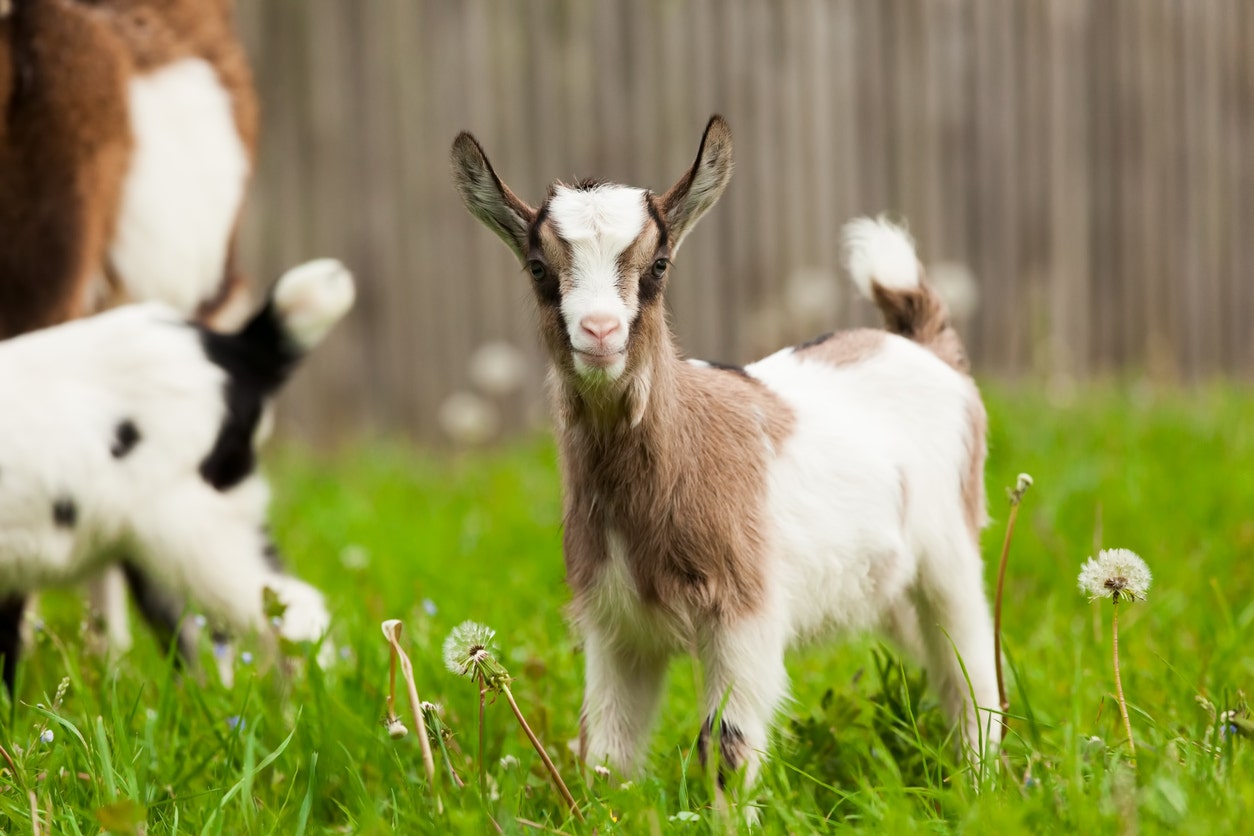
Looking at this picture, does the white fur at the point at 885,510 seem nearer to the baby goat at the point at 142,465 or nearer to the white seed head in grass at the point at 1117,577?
the white seed head in grass at the point at 1117,577

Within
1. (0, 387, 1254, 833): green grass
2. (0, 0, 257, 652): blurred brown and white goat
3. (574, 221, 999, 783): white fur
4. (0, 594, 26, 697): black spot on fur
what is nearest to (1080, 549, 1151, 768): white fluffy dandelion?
(0, 387, 1254, 833): green grass

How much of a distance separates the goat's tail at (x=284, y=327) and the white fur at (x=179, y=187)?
1.41ft

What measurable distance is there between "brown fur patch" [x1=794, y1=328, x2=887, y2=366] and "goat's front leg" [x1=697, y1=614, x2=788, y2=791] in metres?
0.72

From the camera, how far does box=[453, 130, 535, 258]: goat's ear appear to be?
8.06 ft

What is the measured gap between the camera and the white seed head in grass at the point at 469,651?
2273 mm

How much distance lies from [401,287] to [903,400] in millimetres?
4792

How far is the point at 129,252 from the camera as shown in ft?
13.0

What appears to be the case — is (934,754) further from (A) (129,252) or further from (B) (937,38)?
(B) (937,38)

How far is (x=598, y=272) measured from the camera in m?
2.34

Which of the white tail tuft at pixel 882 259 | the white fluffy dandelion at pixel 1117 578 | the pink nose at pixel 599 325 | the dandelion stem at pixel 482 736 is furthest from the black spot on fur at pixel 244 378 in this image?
the white fluffy dandelion at pixel 1117 578

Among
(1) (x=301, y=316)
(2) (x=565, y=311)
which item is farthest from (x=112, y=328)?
(2) (x=565, y=311)

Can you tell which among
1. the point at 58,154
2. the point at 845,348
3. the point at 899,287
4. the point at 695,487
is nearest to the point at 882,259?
the point at 899,287

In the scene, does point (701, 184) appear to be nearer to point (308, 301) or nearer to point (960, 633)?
point (960, 633)

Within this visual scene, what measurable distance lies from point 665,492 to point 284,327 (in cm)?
162
